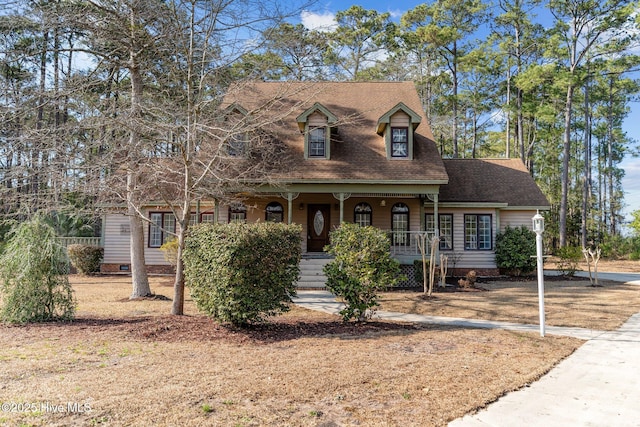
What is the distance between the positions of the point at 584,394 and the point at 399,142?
12.6 meters

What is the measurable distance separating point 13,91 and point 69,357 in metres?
6.99

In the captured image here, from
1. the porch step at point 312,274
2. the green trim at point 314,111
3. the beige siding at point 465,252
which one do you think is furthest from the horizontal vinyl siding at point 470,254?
the green trim at point 314,111

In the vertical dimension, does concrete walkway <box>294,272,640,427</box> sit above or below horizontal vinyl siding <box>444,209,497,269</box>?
below

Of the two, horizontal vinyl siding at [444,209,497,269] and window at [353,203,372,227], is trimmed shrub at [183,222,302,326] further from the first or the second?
horizontal vinyl siding at [444,209,497,269]

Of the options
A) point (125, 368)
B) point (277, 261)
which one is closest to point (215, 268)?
point (277, 261)

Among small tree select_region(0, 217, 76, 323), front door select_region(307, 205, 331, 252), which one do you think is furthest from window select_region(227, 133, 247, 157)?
front door select_region(307, 205, 331, 252)

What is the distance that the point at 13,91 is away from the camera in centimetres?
934

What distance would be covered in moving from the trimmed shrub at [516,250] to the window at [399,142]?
5713 mm

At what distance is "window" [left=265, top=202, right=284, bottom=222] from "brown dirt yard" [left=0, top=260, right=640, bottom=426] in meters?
8.74

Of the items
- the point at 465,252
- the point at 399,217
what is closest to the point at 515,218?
the point at 465,252

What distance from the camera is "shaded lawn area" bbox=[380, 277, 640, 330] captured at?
9312 millimetres

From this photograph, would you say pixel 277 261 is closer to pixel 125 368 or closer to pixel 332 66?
pixel 125 368

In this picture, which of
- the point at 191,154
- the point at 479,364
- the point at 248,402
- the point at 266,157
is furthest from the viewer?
the point at 266,157

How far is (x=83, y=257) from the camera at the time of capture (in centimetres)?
1825
